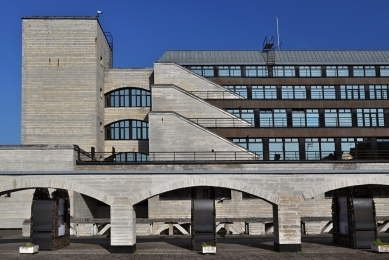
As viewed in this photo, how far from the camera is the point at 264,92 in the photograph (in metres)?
53.9

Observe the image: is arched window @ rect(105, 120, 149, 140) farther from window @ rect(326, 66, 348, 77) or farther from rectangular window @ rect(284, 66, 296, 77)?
window @ rect(326, 66, 348, 77)

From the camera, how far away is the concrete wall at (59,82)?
46781 mm

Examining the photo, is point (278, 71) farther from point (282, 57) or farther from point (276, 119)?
point (276, 119)

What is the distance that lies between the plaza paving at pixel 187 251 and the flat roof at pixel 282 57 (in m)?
26.4

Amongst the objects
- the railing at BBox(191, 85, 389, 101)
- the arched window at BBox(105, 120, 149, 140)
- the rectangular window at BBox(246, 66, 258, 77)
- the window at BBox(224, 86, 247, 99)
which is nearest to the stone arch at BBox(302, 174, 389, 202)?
the railing at BBox(191, 85, 389, 101)

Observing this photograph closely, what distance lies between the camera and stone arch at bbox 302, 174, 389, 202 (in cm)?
2770

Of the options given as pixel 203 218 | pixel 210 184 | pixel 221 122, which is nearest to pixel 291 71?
pixel 221 122

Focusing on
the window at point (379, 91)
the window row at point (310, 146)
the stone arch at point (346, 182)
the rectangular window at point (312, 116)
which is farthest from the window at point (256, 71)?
the stone arch at point (346, 182)

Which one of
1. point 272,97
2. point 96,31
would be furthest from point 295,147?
point 96,31

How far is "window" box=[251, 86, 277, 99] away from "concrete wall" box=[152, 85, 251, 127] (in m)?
6.63

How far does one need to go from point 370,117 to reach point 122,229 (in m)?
33.0

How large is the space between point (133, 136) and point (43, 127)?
9.42m

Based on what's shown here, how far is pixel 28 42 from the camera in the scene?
47.2 metres

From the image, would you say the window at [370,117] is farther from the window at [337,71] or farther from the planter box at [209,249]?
the planter box at [209,249]
